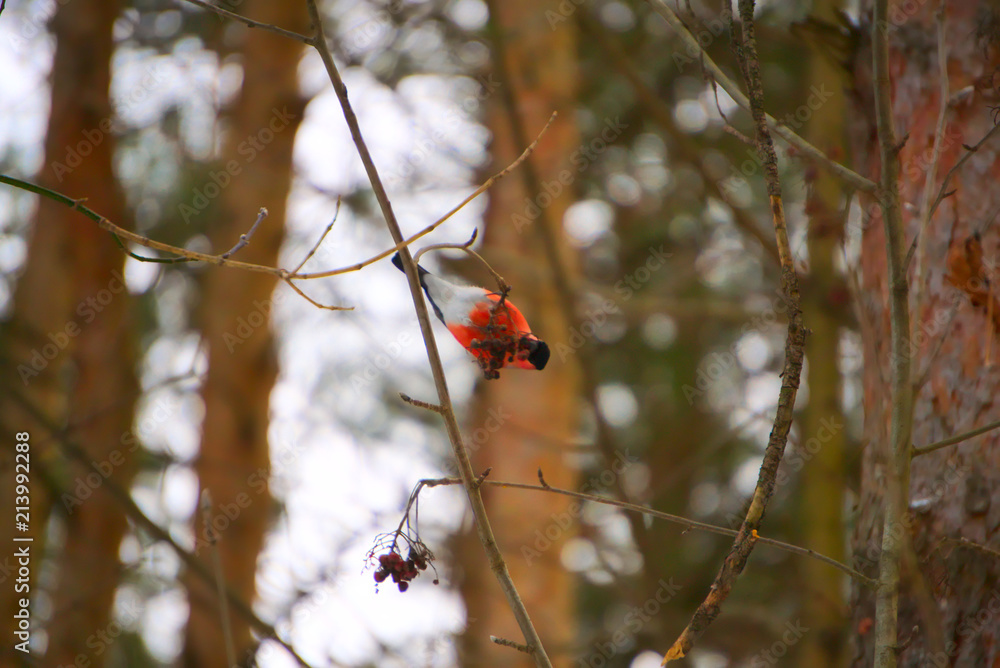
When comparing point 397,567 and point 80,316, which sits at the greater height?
point 80,316

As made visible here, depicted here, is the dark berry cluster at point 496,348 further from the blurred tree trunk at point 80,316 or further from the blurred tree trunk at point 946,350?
the blurred tree trunk at point 80,316

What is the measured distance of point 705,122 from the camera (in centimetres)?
542

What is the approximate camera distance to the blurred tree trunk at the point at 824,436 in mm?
3324

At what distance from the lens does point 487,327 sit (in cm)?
166

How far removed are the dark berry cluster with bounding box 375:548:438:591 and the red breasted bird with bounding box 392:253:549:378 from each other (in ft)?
1.54

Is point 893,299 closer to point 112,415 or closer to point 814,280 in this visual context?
point 814,280

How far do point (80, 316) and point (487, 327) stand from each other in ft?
12.3

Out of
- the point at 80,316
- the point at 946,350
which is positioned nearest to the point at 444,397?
the point at 946,350

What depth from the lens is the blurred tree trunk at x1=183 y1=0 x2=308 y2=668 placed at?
175 inches

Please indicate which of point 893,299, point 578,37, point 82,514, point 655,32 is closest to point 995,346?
point 893,299

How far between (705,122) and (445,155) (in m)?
1.94

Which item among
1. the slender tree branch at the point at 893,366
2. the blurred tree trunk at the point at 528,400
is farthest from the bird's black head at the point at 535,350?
the blurred tree trunk at the point at 528,400

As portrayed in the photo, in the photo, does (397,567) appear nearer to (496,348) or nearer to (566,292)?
(496,348)

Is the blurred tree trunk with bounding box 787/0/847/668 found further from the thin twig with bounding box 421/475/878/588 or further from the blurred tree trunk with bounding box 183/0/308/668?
the blurred tree trunk with bounding box 183/0/308/668
